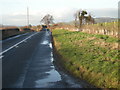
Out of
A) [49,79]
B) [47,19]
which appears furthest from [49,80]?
[47,19]

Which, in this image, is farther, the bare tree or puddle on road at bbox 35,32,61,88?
the bare tree

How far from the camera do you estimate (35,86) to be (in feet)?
27.9

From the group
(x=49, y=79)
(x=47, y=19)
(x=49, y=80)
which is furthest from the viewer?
(x=47, y=19)

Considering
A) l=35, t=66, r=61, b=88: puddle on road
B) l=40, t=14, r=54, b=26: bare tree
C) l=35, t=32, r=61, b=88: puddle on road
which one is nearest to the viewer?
l=35, t=32, r=61, b=88: puddle on road

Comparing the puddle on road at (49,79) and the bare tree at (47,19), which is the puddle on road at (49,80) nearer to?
the puddle on road at (49,79)

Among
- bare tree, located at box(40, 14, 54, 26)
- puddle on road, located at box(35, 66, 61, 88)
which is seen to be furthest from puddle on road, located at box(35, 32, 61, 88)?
bare tree, located at box(40, 14, 54, 26)

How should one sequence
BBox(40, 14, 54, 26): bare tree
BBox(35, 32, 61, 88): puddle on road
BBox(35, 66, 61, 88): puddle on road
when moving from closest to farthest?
BBox(35, 32, 61, 88): puddle on road < BBox(35, 66, 61, 88): puddle on road < BBox(40, 14, 54, 26): bare tree

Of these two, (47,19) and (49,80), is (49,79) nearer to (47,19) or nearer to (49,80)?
(49,80)

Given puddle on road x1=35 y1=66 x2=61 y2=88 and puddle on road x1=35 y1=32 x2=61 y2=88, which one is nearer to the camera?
puddle on road x1=35 y1=32 x2=61 y2=88

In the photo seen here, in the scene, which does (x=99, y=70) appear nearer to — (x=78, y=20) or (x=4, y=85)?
(x=4, y=85)

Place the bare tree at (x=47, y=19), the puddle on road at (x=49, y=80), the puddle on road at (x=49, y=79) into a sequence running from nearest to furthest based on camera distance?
the puddle on road at (x=49, y=80)
the puddle on road at (x=49, y=79)
the bare tree at (x=47, y=19)

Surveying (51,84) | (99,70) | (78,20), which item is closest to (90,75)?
(99,70)

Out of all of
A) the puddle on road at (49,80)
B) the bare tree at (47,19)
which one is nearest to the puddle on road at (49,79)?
the puddle on road at (49,80)

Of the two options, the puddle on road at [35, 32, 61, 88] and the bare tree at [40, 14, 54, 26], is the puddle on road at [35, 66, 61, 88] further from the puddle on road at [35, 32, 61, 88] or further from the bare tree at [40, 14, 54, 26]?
the bare tree at [40, 14, 54, 26]
